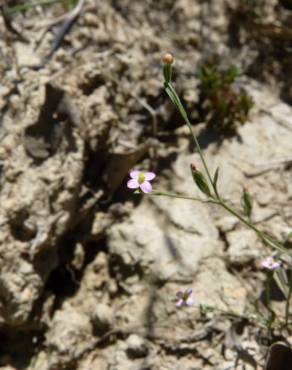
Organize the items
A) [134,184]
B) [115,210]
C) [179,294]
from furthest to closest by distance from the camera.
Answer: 1. [115,210]
2. [179,294]
3. [134,184]

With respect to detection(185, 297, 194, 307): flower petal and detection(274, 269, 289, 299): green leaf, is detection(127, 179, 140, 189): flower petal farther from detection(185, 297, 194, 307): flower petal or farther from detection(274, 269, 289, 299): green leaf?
detection(274, 269, 289, 299): green leaf

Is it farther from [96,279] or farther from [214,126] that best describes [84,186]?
[214,126]

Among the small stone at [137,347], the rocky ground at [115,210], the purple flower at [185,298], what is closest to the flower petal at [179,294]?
the purple flower at [185,298]

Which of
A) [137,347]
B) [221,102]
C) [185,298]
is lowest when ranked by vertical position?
[137,347]

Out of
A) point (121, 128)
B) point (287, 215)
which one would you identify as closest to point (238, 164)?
point (287, 215)

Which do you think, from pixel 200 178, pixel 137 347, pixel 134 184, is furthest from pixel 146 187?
pixel 137 347

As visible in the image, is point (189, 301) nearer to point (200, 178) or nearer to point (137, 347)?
point (137, 347)

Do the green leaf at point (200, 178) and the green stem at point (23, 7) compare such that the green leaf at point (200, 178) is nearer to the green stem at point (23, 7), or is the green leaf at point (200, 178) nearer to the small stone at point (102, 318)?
the small stone at point (102, 318)

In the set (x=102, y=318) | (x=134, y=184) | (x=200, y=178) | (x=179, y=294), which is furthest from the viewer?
(x=102, y=318)
